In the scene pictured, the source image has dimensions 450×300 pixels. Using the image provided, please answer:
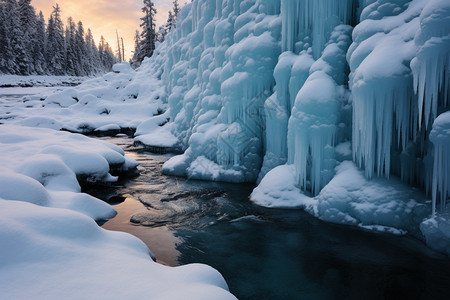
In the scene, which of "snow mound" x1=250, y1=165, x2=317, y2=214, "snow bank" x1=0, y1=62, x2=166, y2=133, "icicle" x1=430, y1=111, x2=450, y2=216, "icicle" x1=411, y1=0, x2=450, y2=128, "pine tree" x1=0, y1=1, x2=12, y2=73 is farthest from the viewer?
"pine tree" x1=0, y1=1, x2=12, y2=73

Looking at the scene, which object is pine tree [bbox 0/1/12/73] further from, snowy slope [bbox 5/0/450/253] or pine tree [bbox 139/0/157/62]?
snowy slope [bbox 5/0/450/253]

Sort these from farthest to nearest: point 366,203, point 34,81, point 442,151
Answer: point 34,81 → point 366,203 → point 442,151

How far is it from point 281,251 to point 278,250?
6 centimetres

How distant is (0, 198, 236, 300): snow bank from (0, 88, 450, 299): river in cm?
159

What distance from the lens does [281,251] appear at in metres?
5.47

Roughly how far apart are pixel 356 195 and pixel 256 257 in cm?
264

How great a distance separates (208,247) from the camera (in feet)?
18.5

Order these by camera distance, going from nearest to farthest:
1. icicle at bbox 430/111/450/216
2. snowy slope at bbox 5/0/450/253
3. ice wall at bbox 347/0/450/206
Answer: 1. icicle at bbox 430/111/450/216
2. ice wall at bbox 347/0/450/206
3. snowy slope at bbox 5/0/450/253

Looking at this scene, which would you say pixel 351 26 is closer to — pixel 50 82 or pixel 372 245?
pixel 372 245

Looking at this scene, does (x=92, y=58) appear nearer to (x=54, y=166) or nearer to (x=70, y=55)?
(x=70, y=55)

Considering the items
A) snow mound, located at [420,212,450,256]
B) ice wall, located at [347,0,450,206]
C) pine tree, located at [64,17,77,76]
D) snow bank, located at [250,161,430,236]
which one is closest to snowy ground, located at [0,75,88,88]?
pine tree, located at [64,17,77,76]

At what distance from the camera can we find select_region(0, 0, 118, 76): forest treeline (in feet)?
132

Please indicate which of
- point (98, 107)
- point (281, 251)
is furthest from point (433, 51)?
point (98, 107)

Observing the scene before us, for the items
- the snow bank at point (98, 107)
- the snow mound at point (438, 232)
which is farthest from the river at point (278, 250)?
the snow bank at point (98, 107)
